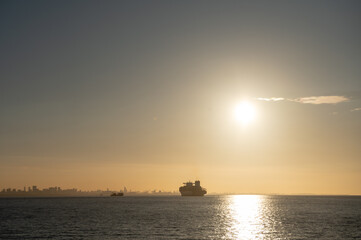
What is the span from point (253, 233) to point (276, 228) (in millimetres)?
10105

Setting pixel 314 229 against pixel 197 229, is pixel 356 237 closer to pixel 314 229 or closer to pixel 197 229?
pixel 314 229

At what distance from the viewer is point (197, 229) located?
246 feet

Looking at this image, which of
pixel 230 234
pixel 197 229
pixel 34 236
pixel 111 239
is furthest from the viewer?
pixel 197 229

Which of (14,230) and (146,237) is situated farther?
(14,230)

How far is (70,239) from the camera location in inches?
2372

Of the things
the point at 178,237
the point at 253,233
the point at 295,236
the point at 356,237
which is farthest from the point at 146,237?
the point at 356,237

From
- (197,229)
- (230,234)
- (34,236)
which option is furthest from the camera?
(197,229)

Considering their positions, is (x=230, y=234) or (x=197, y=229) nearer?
(x=230, y=234)

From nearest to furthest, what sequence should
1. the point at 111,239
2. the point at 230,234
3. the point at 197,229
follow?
the point at 111,239
the point at 230,234
the point at 197,229

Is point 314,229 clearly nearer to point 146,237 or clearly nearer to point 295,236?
point 295,236

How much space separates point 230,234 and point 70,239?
90.4ft

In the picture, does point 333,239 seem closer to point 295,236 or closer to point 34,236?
point 295,236

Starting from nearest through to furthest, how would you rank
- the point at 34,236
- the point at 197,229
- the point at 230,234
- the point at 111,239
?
the point at 111,239 < the point at 34,236 < the point at 230,234 < the point at 197,229

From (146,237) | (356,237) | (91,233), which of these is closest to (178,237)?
(146,237)
